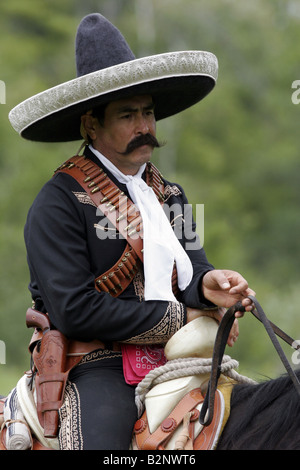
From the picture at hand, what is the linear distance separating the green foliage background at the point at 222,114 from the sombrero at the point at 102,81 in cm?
1629

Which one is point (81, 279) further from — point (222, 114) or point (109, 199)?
point (222, 114)

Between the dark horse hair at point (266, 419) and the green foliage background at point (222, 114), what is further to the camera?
the green foliage background at point (222, 114)

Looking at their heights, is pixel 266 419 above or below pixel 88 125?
below

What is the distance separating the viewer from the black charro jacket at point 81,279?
368 centimetres

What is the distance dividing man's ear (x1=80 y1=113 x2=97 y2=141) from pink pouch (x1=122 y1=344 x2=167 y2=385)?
42.5 inches

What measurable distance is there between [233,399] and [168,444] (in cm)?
36

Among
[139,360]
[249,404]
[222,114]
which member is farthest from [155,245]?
[222,114]

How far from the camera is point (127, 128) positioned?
397cm

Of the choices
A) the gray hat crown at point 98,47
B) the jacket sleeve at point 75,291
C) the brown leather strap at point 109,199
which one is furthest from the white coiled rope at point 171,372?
the gray hat crown at point 98,47

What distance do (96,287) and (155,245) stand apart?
34 centimetres

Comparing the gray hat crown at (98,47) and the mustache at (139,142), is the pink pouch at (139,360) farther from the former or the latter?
the gray hat crown at (98,47)

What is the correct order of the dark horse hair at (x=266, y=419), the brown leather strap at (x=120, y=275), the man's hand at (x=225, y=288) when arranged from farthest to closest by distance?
the brown leather strap at (x=120, y=275), the man's hand at (x=225, y=288), the dark horse hair at (x=266, y=419)

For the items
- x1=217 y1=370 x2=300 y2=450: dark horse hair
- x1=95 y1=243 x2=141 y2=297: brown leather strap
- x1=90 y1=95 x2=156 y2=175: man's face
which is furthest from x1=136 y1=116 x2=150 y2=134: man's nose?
x1=217 y1=370 x2=300 y2=450: dark horse hair

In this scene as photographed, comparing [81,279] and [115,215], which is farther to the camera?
[115,215]
